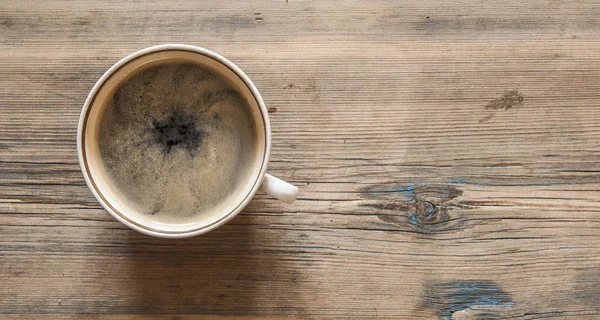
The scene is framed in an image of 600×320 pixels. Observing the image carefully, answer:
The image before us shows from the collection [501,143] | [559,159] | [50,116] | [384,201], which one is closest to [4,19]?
[50,116]

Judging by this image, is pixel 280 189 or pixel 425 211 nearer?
pixel 280 189

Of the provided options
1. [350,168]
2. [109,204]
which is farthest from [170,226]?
[350,168]

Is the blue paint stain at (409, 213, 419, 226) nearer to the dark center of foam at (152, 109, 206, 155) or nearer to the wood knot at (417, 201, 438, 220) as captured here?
the wood knot at (417, 201, 438, 220)

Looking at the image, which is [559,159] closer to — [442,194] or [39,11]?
[442,194]

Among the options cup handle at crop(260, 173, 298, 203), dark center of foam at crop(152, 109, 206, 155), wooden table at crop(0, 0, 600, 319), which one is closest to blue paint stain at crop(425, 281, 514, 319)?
wooden table at crop(0, 0, 600, 319)

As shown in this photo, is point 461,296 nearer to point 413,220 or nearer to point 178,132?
point 413,220
